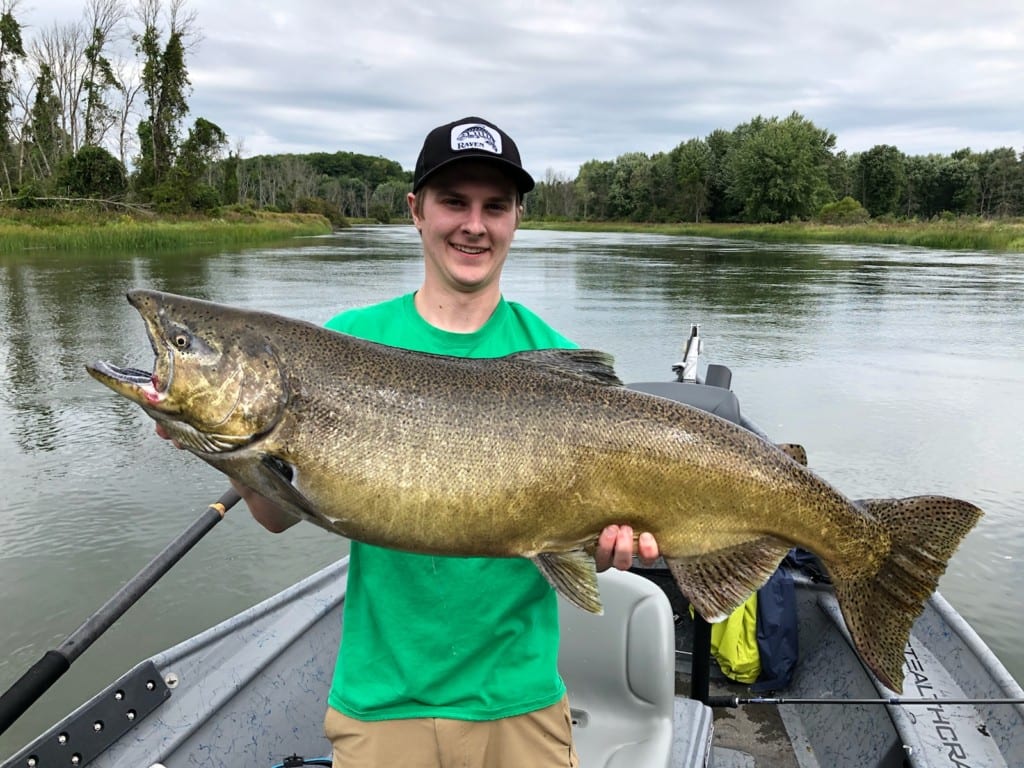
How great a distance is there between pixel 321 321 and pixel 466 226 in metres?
14.5

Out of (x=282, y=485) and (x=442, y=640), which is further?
(x=442, y=640)

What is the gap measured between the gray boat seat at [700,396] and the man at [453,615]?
2475 mm

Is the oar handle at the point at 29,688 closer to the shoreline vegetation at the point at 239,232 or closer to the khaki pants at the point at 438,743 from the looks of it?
the khaki pants at the point at 438,743

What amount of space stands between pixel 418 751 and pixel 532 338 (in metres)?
1.33

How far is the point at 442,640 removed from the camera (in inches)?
86.5

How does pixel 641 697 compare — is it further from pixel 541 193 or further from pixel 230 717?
pixel 541 193

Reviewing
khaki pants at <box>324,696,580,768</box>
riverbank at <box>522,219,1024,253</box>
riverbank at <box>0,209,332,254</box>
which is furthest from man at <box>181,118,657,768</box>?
riverbank at <box>522,219,1024,253</box>

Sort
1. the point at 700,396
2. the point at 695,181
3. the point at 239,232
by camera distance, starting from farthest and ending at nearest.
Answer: the point at 695,181, the point at 239,232, the point at 700,396

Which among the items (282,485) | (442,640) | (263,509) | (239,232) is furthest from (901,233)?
(282,485)

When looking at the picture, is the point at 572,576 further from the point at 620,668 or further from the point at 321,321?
the point at 321,321

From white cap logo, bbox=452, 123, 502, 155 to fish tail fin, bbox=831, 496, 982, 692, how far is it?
1662 millimetres

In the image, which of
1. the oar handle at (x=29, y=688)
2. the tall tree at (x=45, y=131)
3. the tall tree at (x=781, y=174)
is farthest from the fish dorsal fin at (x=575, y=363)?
the tall tree at (x=781, y=174)

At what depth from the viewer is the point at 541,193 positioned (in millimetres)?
149500

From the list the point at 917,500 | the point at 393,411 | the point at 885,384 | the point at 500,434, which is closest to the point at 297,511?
the point at 393,411
